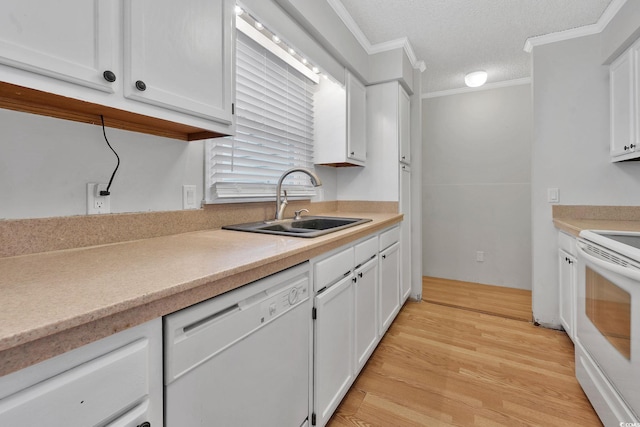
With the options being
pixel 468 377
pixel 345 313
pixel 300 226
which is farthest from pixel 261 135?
pixel 468 377

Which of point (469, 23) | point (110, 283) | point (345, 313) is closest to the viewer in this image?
point (110, 283)

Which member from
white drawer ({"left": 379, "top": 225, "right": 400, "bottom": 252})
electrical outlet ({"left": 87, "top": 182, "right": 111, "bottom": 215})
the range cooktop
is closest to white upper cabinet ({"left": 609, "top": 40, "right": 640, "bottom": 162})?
the range cooktop

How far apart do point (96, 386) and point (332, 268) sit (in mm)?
960

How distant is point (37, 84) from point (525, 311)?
3.60m

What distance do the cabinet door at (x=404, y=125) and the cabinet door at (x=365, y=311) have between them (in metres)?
1.31

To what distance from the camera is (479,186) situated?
11.8 ft

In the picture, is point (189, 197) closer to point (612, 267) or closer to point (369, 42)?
point (612, 267)

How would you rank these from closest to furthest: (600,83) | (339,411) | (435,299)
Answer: (339,411) → (600,83) → (435,299)

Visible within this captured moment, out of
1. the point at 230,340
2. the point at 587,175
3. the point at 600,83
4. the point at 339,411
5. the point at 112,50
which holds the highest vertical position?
the point at 600,83

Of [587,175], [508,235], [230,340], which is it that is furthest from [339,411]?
[508,235]

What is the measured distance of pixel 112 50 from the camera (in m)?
0.84

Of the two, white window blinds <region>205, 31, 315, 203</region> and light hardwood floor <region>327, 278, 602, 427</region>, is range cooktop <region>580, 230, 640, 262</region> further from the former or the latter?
white window blinds <region>205, 31, 315, 203</region>

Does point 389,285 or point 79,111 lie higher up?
point 79,111

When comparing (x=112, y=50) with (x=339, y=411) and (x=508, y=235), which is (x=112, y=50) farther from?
(x=508, y=235)
